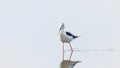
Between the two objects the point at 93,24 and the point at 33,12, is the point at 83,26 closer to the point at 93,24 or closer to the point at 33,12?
the point at 93,24

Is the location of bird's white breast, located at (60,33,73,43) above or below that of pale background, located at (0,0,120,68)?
above

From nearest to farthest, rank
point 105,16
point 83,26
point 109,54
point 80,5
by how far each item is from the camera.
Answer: point 109,54, point 83,26, point 105,16, point 80,5

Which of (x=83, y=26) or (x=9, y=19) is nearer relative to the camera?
(x=83, y=26)

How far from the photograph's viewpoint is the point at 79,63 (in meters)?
4.00

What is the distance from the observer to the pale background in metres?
4.17

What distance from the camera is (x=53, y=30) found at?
5.10 metres

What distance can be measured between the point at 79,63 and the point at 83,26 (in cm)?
133

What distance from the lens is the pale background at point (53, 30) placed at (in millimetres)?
4168

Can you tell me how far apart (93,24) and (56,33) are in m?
0.57

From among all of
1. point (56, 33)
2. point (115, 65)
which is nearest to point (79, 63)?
point (115, 65)

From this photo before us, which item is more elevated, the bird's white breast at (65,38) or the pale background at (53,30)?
the bird's white breast at (65,38)

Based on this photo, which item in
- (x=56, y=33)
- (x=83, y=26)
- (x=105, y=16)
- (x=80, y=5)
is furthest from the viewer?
(x=80, y=5)

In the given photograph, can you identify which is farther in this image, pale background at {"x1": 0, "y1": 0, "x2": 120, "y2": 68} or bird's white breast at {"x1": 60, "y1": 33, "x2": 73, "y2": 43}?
bird's white breast at {"x1": 60, "y1": 33, "x2": 73, "y2": 43}

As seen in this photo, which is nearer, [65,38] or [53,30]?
[65,38]
